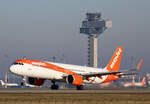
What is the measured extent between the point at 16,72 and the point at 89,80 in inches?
647

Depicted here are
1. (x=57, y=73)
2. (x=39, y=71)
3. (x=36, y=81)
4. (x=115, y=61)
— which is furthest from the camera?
(x=115, y=61)

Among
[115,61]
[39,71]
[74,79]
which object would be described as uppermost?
[39,71]

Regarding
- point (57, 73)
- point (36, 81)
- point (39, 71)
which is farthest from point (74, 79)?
point (36, 81)

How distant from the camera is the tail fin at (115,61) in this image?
9312 centimetres

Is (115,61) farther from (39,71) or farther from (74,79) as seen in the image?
(39,71)

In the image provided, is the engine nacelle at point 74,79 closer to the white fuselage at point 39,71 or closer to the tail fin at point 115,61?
the white fuselage at point 39,71

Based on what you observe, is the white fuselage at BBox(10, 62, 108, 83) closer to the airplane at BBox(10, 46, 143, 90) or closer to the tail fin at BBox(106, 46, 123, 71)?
the airplane at BBox(10, 46, 143, 90)

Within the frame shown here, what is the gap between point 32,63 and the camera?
249 ft

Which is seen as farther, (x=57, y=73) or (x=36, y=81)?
(x=36, y=81)

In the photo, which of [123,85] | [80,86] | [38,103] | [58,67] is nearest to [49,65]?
[58,67]

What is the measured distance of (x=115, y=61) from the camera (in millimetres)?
93750

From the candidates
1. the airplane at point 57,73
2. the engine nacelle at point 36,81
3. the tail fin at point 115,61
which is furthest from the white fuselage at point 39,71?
the tail fin at point 115,61

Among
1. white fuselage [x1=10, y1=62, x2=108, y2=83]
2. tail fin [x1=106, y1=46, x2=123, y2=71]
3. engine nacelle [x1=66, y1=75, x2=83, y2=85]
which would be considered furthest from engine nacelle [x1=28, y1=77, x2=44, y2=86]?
tail fin [x1=106, y1=46, x2=123, y2=71]

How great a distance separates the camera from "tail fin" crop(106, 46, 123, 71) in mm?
93125
